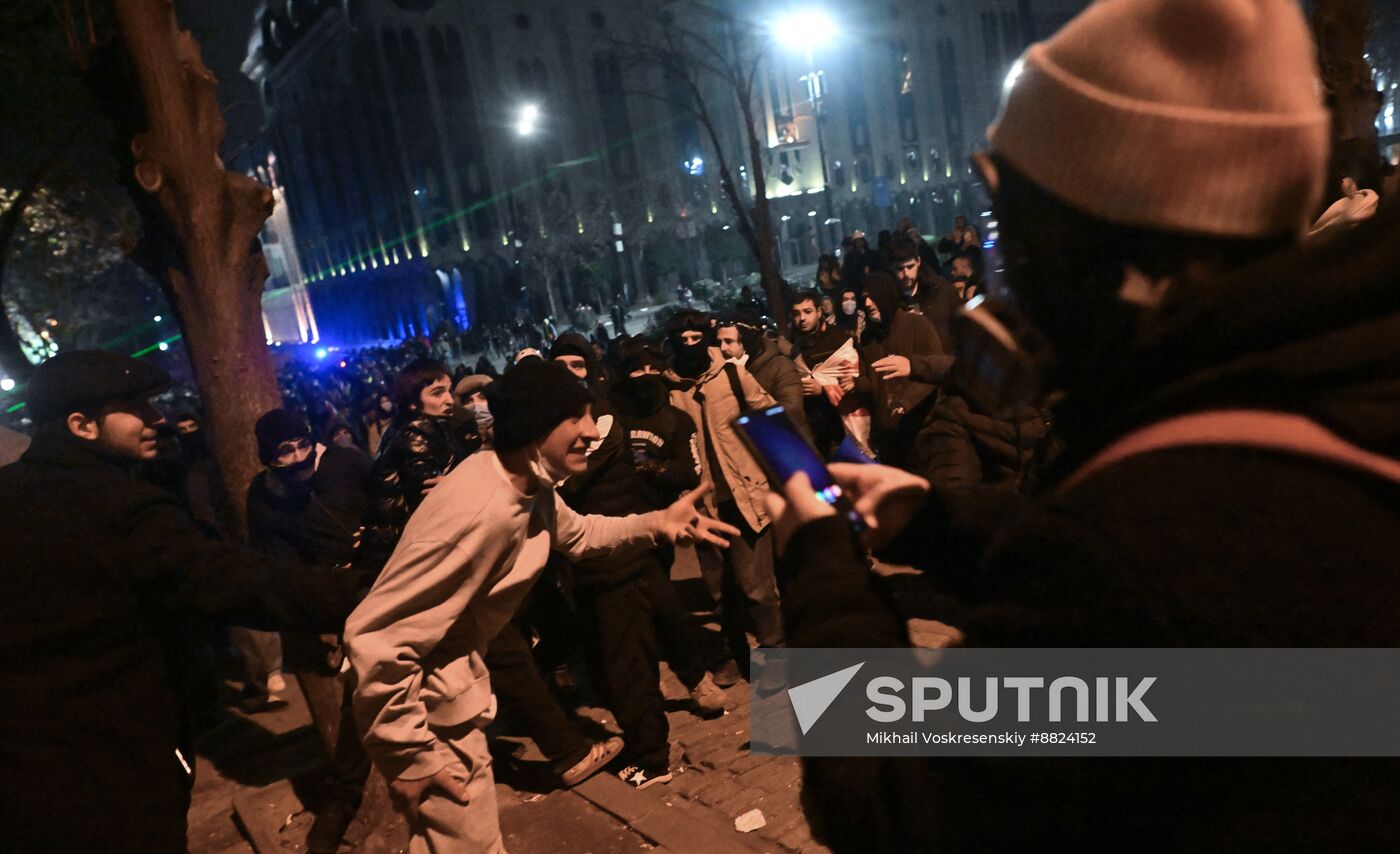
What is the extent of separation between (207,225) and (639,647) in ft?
11.2

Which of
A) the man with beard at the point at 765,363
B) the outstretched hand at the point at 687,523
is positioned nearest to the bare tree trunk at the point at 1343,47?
the man with beard at the point at 765,363

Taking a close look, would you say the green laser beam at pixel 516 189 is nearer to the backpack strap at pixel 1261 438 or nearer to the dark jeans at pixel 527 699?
the dark jeans at pixel 527 699

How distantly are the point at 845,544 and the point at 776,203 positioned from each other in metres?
67.4

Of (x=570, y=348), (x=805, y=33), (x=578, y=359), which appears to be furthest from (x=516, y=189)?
(x=578, y=359)

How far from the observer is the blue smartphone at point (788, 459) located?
1.38 metres

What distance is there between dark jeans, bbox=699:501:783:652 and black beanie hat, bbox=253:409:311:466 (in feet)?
8.53

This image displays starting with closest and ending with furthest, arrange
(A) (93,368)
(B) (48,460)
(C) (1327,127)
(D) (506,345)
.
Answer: (C) (1327,127)
(B) (48,460)
(A) (93,368)
(D) (506,345)

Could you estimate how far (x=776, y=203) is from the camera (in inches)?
2623

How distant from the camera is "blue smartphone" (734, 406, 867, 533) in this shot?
138 cm

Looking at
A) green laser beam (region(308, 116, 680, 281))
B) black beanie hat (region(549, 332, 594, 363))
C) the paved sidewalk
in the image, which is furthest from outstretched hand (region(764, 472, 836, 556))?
green laser beam (region(308, 116, 680, 281))

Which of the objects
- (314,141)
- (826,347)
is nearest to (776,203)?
(314,141)

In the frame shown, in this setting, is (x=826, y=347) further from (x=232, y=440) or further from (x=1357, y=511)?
(x=1357, y=511)

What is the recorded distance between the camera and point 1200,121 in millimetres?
998

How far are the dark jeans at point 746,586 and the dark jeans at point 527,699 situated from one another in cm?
142
